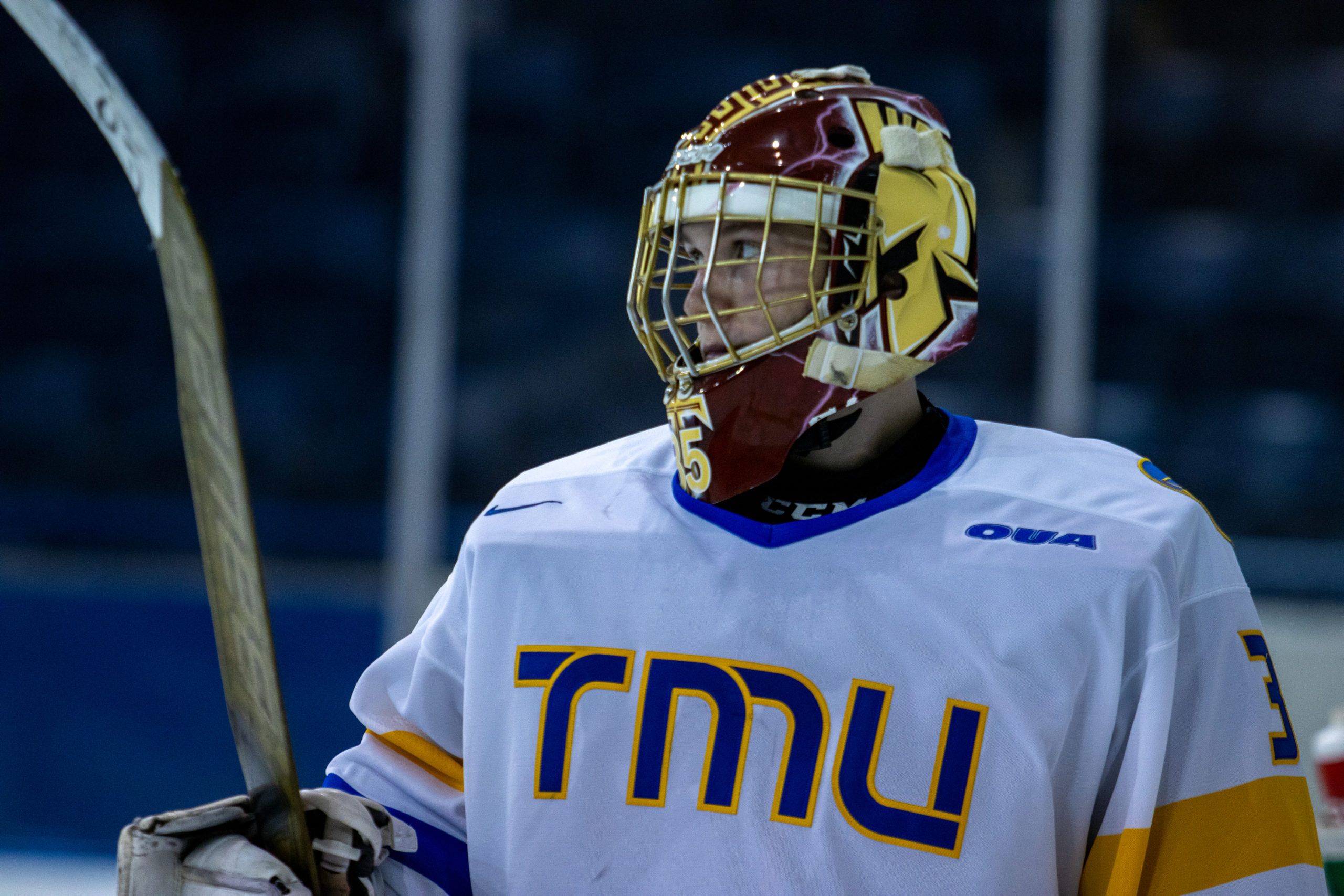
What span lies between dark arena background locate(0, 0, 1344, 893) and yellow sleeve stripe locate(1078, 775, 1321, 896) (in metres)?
1.94

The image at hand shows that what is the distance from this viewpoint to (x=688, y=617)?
42.5 inches

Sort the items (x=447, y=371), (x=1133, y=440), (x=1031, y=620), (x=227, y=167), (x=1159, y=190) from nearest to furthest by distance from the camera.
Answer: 1. (x=1031, y=620)
2. (x=447, y=371)
3. (x=1133, y=440)
4. (x=1159, y=190)
5. (x=227, y=167)

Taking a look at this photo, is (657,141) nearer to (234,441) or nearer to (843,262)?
(843,262)

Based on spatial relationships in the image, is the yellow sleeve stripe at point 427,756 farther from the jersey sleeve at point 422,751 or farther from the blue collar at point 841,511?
the blue collar at point 841,511

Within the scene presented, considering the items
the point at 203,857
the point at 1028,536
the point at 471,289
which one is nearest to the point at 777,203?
the point at 1028,536

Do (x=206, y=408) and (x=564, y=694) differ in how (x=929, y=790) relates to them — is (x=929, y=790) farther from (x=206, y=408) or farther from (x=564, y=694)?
(x=206, y=408)

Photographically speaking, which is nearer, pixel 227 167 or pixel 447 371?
pixel 447 371

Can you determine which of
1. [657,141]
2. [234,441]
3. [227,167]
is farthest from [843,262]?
[227,167]

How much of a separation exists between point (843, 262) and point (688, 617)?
327mm

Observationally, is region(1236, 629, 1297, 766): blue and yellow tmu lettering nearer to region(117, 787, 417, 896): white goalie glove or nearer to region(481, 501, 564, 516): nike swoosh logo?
region(481, 501, 564, 516): nike swoosh logo


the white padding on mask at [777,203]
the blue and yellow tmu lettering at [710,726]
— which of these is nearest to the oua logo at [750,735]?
the blue and yellow tmu lettering at [710,726]

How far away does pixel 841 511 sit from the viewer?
3.59 ft

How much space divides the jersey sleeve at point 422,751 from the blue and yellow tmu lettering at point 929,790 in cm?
36

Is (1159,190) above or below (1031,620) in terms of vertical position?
above
